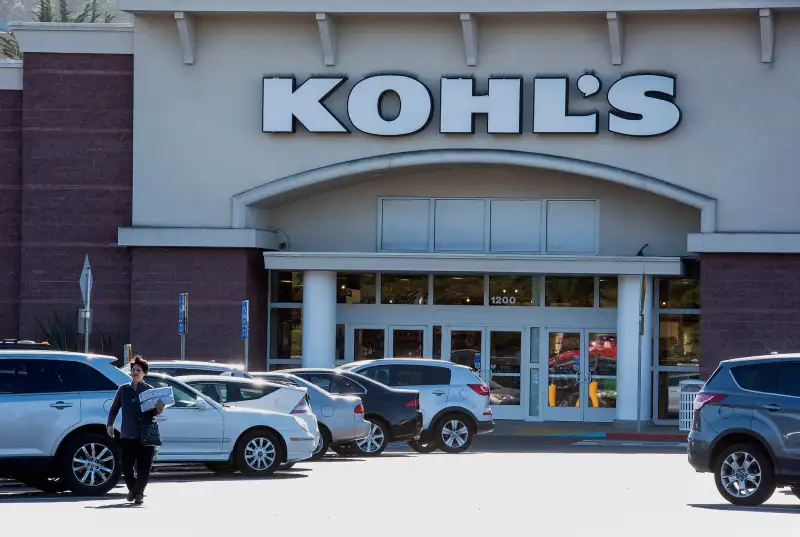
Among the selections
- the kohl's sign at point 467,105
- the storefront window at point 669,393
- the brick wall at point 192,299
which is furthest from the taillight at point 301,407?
the storefront window at point 669,393

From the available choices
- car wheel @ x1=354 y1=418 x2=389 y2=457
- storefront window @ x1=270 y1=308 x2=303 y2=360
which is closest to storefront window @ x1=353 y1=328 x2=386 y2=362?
storefront window @ x1=270 y1=308 x2=303 y2=360

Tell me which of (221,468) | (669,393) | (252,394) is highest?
(252,394)

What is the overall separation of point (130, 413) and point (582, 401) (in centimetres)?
2238

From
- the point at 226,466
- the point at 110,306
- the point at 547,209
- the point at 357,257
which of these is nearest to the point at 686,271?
the point at 547,209

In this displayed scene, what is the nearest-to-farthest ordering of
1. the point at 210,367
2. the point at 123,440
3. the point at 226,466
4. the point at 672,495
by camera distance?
the point at 123,440
the point at 672,495
the point at 226,466
the point at 210,367

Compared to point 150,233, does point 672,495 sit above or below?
below

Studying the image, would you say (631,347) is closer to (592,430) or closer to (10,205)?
(592,430)

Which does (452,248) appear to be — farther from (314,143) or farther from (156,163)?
(156,163)

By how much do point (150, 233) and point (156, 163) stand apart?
1674 millimetres

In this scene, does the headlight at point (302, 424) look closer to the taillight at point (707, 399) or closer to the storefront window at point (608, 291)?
the taillight at point (707, 399)

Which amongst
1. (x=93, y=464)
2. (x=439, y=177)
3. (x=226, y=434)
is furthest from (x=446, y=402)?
(x=439, y=177)

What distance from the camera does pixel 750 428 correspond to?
683 inches

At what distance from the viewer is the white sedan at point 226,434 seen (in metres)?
20.2

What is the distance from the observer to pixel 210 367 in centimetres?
2461
